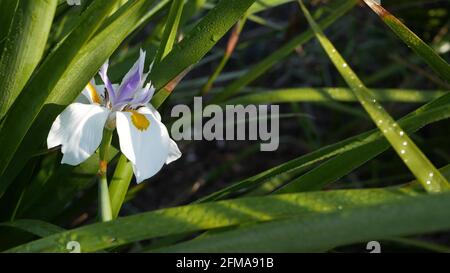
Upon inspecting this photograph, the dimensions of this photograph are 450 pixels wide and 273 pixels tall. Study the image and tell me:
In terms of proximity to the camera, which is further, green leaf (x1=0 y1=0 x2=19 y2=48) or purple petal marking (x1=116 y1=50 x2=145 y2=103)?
green leaf (x1=0 y1=0 x2=19 y2=48)

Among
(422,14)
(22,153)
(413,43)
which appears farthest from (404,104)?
(22,153)

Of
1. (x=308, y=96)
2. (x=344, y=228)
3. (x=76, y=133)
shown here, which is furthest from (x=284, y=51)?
(x=344, y=228)

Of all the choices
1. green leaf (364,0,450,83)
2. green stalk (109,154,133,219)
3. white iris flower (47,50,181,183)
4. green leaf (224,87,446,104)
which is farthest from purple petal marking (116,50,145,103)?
green leaf (224,87,446,104)

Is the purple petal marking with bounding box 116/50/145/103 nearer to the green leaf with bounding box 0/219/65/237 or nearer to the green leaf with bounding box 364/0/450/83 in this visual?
the green leaf with bounding box 0/219/65/237

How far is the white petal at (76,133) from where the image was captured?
923 mm

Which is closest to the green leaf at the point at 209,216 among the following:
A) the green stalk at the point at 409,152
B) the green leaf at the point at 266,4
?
the green stalk at the point at 409,152

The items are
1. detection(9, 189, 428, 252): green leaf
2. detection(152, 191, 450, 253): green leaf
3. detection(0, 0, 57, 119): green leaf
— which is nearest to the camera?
detection(152, 191, 450, 253): green leaf

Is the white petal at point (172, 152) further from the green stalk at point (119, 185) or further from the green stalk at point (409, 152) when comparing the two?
the green stalk at point (409, 152)

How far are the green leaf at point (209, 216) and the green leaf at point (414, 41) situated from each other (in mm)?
237

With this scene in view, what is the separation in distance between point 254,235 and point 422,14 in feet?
5.00

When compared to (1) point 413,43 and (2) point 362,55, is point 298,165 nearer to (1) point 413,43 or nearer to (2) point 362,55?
(1) point 413,43

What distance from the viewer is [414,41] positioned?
1.03 m

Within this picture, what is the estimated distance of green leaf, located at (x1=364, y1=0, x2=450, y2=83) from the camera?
1.02 metres

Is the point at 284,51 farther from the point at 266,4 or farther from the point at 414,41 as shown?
the point at 414,41
